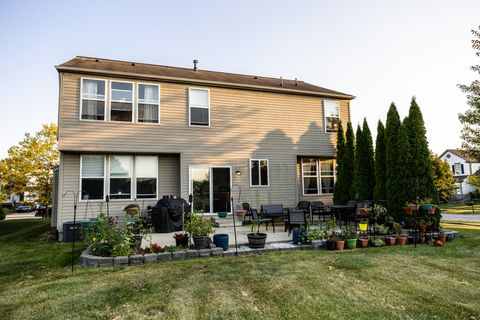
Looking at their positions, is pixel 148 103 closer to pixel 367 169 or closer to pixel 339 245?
pixel 339 245

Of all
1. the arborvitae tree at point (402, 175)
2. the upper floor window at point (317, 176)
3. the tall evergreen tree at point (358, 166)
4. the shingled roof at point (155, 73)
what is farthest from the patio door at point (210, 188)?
the arborvitae tree at point (402, 175)

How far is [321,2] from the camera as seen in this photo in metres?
11.0

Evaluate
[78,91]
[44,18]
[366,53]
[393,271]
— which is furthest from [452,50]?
[44,18]

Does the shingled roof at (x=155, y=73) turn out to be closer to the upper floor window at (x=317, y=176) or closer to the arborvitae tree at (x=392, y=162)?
the upper floor window at (x=317, y=176)

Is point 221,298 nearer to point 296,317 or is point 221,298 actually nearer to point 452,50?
point 296,317

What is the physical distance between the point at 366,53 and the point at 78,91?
454 inches

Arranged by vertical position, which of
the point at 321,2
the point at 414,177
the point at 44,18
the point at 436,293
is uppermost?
the point at 321,2

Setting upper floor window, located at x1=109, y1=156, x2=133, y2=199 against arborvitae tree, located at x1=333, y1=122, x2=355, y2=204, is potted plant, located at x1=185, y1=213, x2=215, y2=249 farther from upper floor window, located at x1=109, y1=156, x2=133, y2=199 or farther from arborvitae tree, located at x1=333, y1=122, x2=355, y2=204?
arborvitae tree, located at x1=333, y1=122, x2=355, y2=204

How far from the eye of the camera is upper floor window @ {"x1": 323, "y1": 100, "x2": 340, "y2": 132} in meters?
14.3

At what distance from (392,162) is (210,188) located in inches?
268

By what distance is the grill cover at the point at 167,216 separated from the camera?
966 cm

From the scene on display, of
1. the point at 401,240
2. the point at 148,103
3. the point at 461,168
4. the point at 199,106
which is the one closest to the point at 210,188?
the point at 199,106

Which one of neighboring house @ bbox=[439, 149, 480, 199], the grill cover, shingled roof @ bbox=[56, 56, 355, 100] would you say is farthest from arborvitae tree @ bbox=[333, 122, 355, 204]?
neighboring house @ bbox=[439, 149, 480, 199]

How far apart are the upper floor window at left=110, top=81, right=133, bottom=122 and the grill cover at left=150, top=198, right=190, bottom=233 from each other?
3.62m
